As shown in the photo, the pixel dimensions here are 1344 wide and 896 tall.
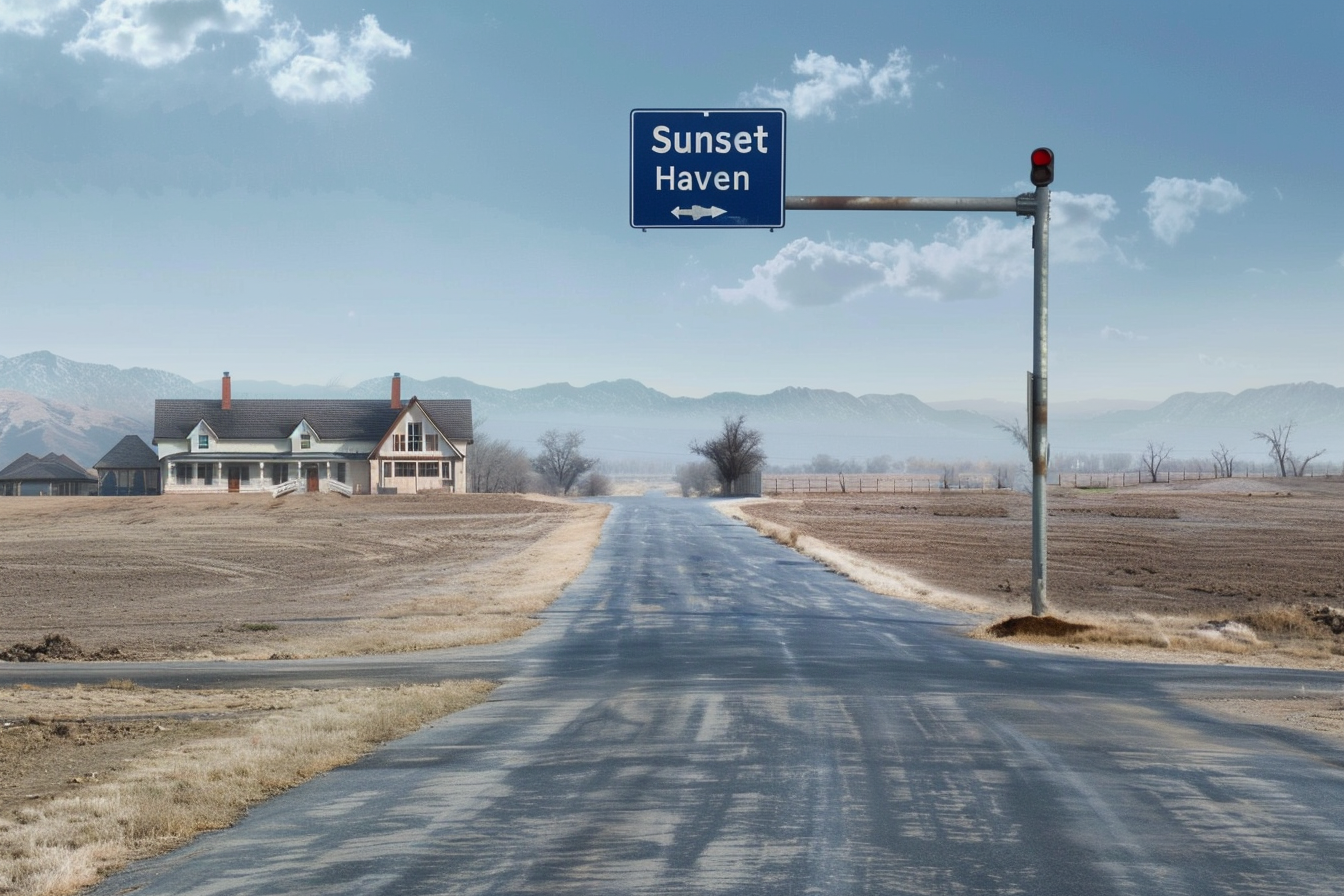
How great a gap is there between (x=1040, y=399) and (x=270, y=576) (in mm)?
25578

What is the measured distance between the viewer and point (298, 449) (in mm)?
84625

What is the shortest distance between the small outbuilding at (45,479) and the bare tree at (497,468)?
135ft

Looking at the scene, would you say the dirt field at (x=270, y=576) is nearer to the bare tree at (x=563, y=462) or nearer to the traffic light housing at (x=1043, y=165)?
the traffic light housing at (x=1043, y=165)

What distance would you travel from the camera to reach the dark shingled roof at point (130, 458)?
89938mm

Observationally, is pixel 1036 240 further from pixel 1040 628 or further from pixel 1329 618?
pixel 1329 618

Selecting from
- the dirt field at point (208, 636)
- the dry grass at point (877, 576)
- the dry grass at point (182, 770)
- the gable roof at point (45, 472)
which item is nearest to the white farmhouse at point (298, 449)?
the gable roof at point (45, 472)

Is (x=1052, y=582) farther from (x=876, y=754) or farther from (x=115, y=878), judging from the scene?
(x=115, y=878)

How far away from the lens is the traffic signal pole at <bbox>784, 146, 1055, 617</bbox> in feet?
55.5

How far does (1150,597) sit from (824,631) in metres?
13.5

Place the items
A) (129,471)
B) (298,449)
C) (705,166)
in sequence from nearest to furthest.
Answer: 1. (705,166)
2. (298,449)
3. (129,471)

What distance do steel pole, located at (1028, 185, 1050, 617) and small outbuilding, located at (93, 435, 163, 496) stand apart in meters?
85.2

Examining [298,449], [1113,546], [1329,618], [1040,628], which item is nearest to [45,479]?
[298,449]

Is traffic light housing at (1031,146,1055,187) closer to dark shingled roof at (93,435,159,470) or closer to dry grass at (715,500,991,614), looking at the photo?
dry grass at (715,500,991,614)

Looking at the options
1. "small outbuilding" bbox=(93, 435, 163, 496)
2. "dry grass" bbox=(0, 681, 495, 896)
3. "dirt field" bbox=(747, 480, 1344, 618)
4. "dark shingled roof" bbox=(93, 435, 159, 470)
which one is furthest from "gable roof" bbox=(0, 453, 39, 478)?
"dry grass" bbox=(0, 681, 495, 896)
